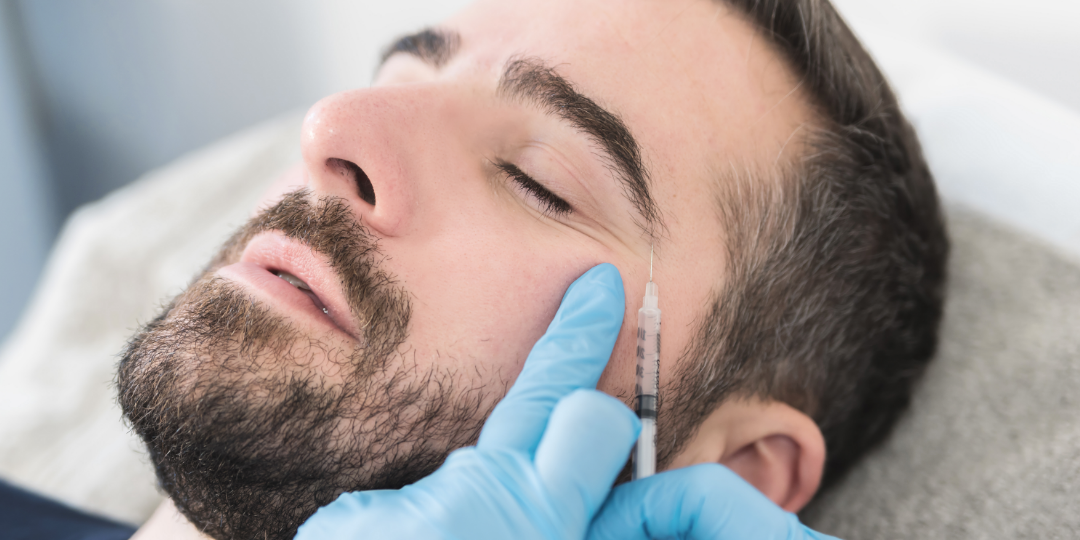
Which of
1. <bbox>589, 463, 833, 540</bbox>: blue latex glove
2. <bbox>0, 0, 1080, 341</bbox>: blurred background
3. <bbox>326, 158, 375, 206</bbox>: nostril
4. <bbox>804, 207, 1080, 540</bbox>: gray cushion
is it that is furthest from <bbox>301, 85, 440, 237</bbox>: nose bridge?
<bbox>0, 0, 1080, 341</bbox>: blurred background

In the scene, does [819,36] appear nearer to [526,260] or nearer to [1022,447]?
[526,260]

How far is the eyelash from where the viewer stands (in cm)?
81

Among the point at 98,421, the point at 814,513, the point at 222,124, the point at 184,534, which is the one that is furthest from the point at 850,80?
the point at 222,124

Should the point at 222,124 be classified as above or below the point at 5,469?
above

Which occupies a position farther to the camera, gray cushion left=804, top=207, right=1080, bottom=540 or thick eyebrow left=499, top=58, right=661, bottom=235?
gray cushion left=804, top=207, right=1080, bottom=540

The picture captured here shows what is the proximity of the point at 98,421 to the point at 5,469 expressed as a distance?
0.60ft

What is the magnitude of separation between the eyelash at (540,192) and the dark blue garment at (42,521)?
0.95 meters

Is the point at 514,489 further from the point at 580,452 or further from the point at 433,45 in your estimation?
the point at 433,45

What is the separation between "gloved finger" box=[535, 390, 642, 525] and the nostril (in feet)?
1.20

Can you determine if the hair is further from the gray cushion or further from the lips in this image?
the lips

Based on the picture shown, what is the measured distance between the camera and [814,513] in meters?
1.16

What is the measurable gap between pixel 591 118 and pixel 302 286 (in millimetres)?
415

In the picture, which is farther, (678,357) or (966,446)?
(966,446)

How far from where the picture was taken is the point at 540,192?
813 mm
